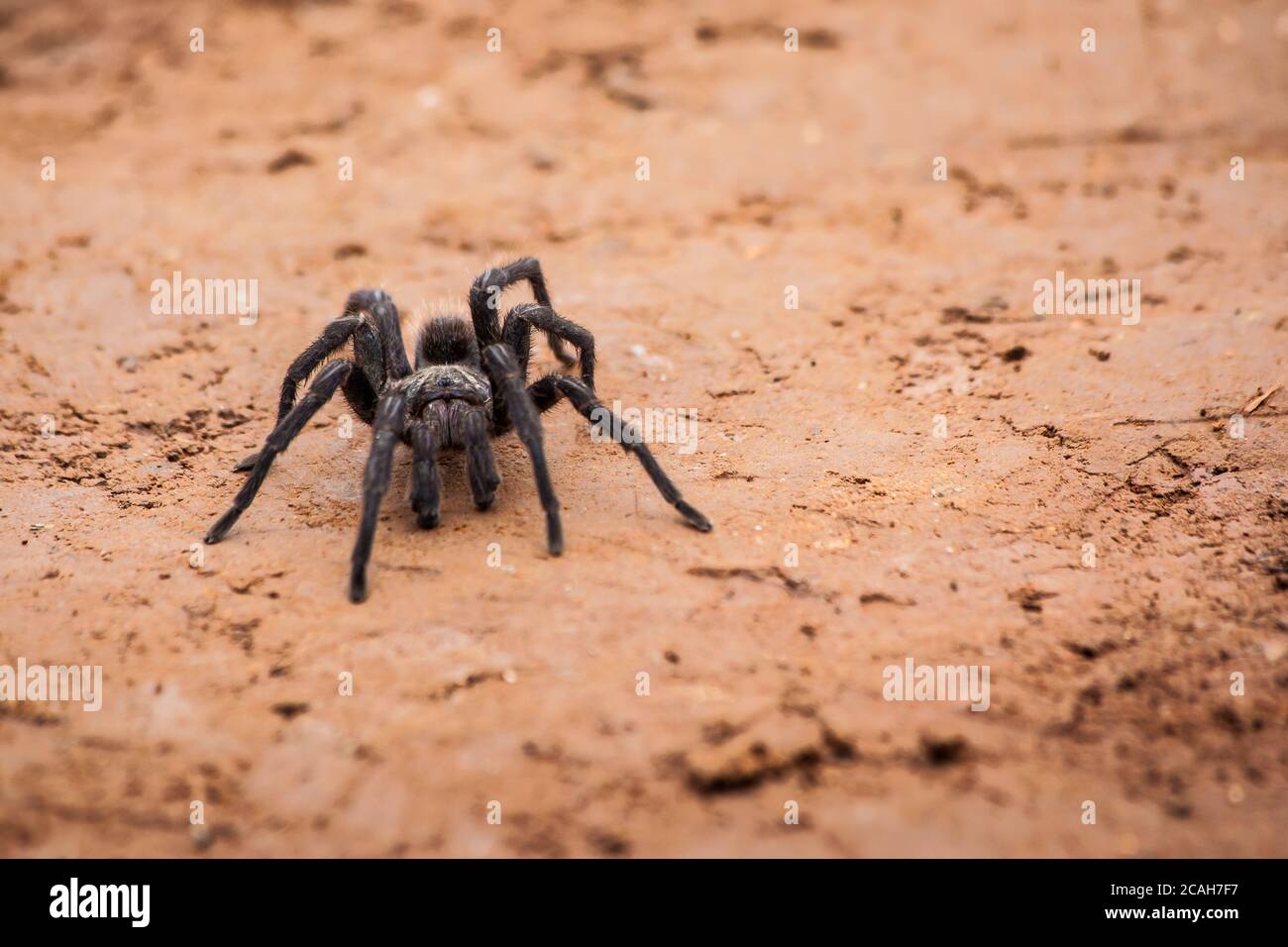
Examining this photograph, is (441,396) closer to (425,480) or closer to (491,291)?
(425,480)

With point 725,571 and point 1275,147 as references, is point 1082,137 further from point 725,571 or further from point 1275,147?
point 725,571

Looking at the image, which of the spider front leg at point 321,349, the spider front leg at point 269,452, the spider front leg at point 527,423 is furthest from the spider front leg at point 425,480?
the spider front leg at point 321,349

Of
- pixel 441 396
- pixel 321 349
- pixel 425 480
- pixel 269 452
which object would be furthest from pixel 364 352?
pixel 425 480

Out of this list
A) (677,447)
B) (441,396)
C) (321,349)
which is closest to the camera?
(441,396)

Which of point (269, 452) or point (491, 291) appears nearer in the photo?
point (269, 452)

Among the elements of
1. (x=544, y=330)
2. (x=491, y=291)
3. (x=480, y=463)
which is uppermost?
→ (x=491, y=291)

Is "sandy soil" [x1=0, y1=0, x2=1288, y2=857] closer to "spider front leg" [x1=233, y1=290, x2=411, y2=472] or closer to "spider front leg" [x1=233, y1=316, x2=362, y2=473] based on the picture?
"spider front leg" [x1=233, y1=290, x2=411, y2=472]

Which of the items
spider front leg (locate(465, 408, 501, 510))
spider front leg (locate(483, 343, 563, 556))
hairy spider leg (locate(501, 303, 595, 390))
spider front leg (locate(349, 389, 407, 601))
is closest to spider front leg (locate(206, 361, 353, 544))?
spider front leg (locate(349, 389, 407, 601))
